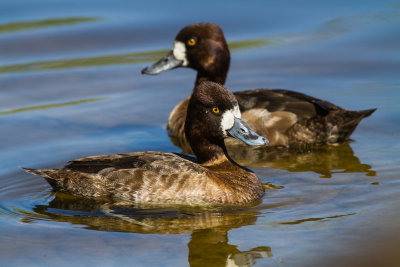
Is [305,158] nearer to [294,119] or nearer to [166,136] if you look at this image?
[294,119]

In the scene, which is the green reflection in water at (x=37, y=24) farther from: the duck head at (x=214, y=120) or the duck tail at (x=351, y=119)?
the duck head at (x=214, y=120)

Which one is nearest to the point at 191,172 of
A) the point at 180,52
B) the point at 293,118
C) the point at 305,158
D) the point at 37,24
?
the point at 305,158

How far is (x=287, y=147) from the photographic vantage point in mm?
8688

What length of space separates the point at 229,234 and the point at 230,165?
120 centimetres

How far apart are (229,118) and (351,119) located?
202cm

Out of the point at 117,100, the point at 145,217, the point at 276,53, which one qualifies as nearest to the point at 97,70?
the point at 117,100

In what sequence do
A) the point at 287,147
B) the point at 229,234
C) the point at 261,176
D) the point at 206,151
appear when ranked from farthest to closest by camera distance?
1. the point at 287,147
2. the point at 261,176
3. the point at 206,151
4. the point at 229,234

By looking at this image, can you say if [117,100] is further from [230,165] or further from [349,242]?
[349,242]

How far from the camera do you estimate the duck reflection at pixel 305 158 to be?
7.77 metres

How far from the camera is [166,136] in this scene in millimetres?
9227

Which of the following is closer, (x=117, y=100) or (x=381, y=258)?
(x=381, y=258)

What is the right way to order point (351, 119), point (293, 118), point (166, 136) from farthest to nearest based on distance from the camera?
point (166, 136) → point (293, 118) → point (351, 119)

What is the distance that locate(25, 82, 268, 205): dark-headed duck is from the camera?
6.72m

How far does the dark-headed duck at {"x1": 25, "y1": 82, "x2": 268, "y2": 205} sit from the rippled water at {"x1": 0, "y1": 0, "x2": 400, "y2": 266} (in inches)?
5.2
